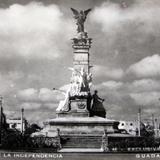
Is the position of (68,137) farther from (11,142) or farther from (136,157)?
(136,157)

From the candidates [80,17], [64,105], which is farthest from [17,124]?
[80,17]

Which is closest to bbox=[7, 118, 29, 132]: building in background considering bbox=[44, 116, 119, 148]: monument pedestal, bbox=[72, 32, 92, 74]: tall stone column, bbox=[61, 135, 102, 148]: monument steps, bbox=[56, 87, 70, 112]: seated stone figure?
bbox=[56, 87, 70, 112]: seated stone figure

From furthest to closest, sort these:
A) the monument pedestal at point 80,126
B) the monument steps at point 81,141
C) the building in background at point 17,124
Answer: the building in background at point 17,124
the monument pedestal at point 80,126
the monument steps at point 81,141

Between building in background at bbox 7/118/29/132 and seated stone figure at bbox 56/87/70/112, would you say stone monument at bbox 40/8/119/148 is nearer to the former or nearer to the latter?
seated stone figure at bbox 56/87/70/112

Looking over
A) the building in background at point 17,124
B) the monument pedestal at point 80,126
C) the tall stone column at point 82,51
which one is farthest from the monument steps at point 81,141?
the building in background at point 17,124

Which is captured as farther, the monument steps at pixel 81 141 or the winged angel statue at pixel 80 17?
the winged angel statue at pixel 80 17

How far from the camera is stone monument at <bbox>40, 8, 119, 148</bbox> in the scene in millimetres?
45091

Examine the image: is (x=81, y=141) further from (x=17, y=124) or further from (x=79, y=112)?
(x=17, y=124)

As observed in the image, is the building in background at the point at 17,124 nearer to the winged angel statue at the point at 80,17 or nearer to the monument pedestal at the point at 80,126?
the monument pedestal at the point at 80,126

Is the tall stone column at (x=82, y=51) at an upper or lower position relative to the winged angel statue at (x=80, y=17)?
lower

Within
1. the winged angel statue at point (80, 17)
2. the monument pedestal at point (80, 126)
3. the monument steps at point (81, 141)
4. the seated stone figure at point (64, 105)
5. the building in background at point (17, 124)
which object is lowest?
the monument steps at point (81, 141)

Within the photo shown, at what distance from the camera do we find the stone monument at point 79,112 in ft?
148

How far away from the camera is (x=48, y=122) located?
155 feet

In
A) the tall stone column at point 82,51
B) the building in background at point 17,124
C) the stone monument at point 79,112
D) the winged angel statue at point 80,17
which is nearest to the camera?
the stone monument at point 79,112
